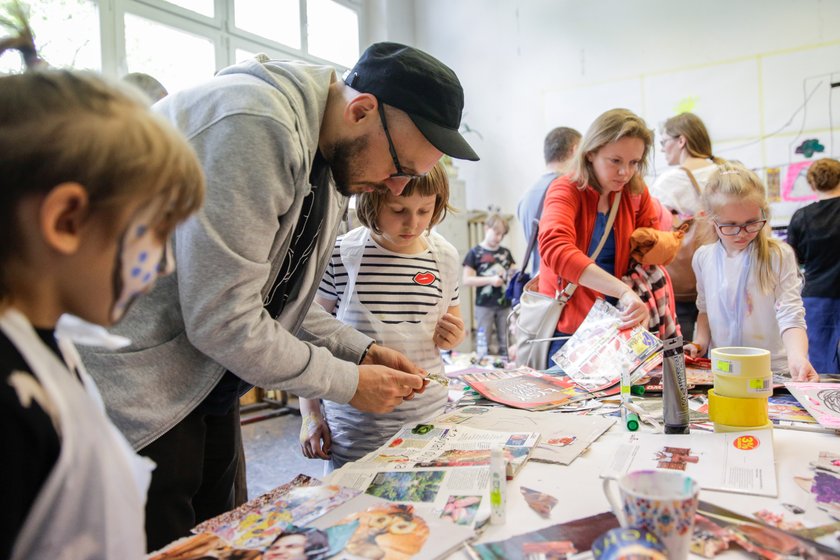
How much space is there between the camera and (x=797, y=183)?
419cm

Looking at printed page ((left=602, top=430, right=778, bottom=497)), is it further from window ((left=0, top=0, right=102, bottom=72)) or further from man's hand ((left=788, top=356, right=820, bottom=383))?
window ((left=0, top=0, right=102, bottom=72))

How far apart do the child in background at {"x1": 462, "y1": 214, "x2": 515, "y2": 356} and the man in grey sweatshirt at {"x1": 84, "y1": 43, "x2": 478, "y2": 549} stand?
11.6 feet

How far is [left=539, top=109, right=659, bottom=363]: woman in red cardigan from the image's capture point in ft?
5.74

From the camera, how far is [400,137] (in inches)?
44.6

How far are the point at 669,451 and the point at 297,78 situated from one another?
942 millimetres

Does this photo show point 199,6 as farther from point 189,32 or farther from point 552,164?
point 552,164

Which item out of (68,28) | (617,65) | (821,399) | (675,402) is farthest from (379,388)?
(617,65)

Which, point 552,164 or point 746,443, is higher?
point 552,164

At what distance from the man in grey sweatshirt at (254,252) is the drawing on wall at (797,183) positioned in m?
3.97

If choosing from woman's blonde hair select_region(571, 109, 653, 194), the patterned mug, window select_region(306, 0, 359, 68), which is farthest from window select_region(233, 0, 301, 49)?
the patterned mug

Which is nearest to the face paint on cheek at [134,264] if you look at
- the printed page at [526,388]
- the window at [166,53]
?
the printed page at [526,388]

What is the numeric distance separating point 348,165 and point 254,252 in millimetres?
337

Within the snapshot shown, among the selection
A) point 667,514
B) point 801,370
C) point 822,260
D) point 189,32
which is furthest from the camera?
point 189,32

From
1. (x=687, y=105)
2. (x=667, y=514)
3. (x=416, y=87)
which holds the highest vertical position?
(x=687, y=105)
